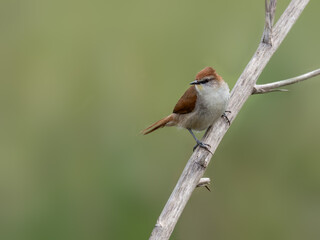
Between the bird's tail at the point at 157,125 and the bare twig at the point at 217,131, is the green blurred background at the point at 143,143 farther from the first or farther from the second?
the bare twig at the point at 217,131

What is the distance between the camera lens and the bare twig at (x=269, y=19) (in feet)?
9.75

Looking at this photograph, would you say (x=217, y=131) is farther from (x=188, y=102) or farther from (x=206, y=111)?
(x=188, y=102)

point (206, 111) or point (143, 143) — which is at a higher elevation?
point (206, 111)

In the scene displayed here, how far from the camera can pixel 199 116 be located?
3.58 metres

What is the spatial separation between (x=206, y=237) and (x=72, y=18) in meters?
2.16

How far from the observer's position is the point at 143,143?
14.5 ft

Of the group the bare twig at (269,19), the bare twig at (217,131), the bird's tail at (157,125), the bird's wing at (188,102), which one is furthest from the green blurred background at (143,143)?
the bare twig at (269,19)

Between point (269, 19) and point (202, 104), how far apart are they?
0.80 meters

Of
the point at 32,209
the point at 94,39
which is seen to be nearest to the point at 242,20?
the point at 94,39

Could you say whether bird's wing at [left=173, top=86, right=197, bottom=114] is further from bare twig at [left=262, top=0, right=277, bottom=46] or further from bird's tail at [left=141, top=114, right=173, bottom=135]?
bare twig at [left=262, top=0, right=277, bottom=46]

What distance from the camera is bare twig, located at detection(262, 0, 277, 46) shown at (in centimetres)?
297

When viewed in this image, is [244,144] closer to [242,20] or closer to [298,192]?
[298,192]

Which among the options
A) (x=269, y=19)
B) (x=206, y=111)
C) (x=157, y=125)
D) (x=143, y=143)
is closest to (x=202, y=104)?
(x=206, y=111)

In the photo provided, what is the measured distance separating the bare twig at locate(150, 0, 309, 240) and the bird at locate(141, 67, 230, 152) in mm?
95
